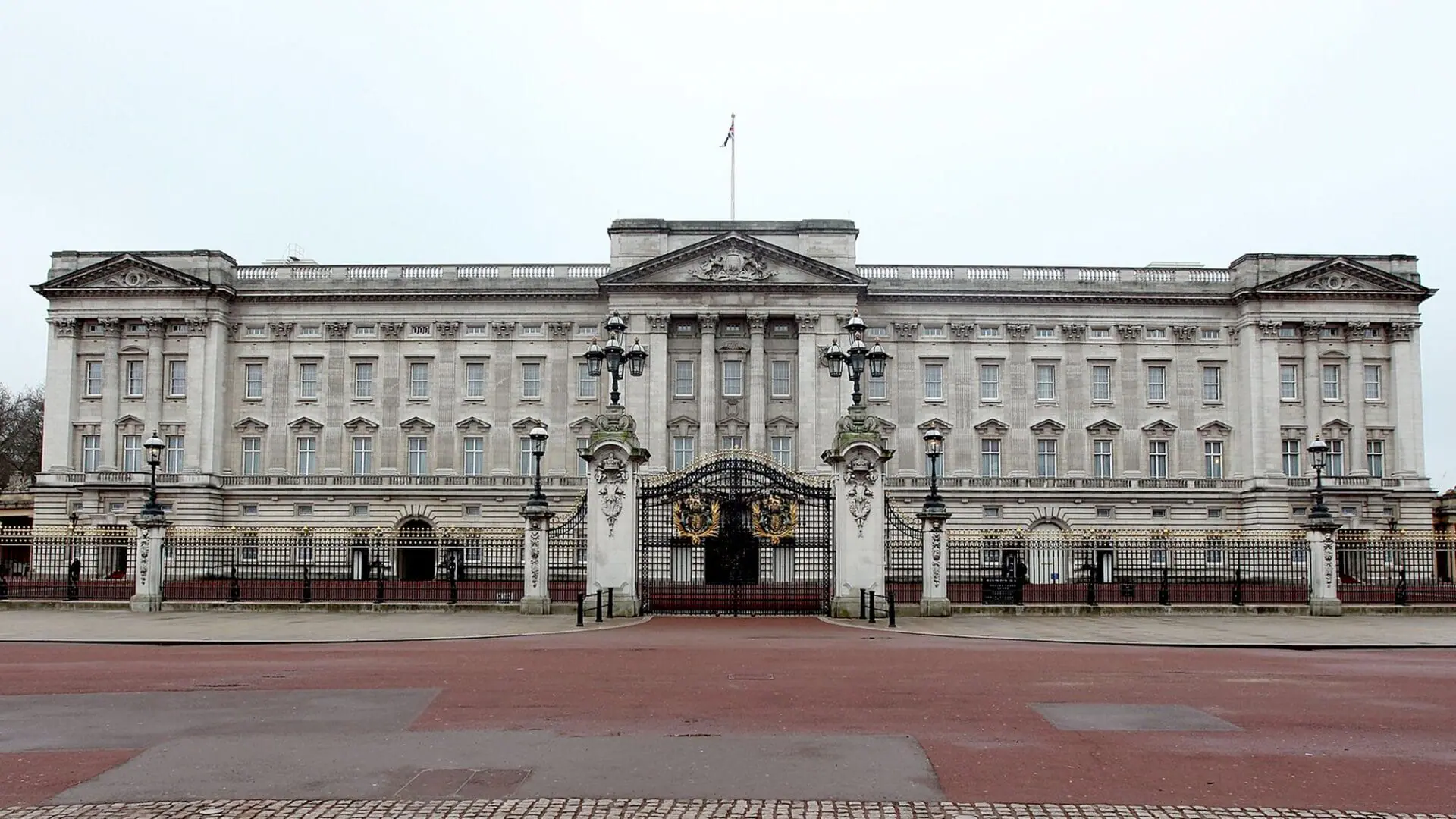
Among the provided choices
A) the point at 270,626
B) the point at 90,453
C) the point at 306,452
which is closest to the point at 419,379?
the point at 306,452

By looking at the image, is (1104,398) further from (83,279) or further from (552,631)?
(83,279)

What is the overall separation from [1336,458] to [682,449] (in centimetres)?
3371

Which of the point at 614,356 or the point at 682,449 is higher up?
the point at 614,356

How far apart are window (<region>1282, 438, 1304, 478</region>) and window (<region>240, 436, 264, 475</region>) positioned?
52838 mm

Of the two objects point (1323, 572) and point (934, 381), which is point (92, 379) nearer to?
point (934, 381)

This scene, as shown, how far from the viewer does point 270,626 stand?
25.7 metres

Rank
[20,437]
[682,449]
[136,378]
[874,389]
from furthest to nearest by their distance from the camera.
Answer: [20,437]
[874,389]
[136,378]
[682,449]

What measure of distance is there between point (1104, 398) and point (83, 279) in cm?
5327

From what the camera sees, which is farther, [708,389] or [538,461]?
[708,389]

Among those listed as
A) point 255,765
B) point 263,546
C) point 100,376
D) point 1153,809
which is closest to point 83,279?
point 100,376

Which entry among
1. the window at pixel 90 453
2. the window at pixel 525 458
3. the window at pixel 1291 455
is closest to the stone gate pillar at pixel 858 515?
the window at pixel 525 458

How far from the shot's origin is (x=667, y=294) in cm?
6025

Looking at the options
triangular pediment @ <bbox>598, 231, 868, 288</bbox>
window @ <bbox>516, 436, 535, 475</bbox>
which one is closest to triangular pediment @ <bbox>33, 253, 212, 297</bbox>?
window @ <bbox>516, 436, 535, 475</bbox>

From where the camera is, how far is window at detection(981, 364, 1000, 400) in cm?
6200
